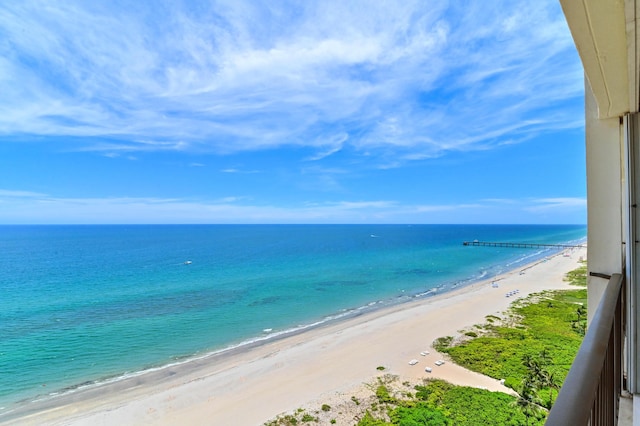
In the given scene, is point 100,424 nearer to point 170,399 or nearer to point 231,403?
point 170,399

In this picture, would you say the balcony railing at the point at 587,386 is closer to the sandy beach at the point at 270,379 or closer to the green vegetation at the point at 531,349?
the green vegetation at the point at 531,349

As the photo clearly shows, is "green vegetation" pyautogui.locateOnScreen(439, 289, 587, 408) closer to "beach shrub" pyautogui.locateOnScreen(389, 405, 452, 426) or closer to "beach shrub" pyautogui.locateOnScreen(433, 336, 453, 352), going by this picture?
"beach shrub" pyautogui.locateOnScreen(433, 336, 453, 352)

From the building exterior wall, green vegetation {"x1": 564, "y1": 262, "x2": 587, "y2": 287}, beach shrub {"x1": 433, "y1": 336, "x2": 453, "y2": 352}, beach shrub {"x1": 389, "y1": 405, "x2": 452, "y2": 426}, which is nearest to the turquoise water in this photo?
green vegetation {"x1": 564, "y1": 262, "x2": 587, "y2": 287}

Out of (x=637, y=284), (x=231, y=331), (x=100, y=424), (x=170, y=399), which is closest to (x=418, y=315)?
(x=231, y=331)

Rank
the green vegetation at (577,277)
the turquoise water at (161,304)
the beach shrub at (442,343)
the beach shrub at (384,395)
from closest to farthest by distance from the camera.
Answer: the beach shrub at (384,395) → the beach shrub at (442,343) → the turquoise water at (161,304) → the green vegetation at (577,277)

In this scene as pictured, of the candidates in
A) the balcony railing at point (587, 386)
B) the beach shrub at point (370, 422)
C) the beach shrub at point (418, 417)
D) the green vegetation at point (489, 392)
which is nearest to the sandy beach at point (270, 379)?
the green vegetation at point (489, 392)

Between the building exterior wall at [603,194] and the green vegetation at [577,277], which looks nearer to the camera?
the building exterior wall at [603,194]

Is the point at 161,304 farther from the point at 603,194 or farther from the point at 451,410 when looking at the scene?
the point at 603,194

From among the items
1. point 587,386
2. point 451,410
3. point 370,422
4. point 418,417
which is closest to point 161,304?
point 370,422
